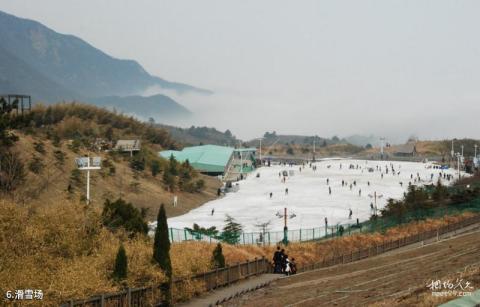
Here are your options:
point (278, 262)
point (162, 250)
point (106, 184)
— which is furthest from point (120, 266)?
point (106, 184)

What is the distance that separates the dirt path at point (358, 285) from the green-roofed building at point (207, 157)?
9690cm

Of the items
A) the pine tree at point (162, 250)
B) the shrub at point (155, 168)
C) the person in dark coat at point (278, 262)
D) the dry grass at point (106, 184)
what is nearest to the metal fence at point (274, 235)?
the person in dark coat at point (278, 262)

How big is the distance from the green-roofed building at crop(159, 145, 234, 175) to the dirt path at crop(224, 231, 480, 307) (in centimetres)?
9690

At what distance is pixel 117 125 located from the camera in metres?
134

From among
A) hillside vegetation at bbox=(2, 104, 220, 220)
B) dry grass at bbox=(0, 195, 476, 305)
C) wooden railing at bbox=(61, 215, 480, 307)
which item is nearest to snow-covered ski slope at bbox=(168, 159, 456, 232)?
hillside vegetation at bbox=(2, 104, 220, 220)

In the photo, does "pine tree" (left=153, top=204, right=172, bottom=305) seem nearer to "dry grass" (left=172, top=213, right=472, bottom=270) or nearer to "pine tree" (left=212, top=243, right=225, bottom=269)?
"dry grass" (left=172, top=213, right=472, bottom=270)

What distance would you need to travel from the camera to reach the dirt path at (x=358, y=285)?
18.0 metres

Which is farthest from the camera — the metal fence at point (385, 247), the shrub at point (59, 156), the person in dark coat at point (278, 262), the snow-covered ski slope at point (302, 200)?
the shrub at point (59, 156)

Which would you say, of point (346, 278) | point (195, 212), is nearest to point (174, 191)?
point (195, 212)

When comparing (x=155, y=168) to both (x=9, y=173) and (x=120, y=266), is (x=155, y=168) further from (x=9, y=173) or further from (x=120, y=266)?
(x=120, y=266)

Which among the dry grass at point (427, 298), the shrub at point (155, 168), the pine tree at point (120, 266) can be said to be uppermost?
the shrub at point (155, 168)

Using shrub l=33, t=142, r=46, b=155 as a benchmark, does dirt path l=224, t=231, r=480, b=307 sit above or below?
below

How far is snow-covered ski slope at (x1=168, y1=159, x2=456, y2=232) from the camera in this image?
2554 inches

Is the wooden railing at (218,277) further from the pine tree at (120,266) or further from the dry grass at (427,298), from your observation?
the dry grass at (427,298)
